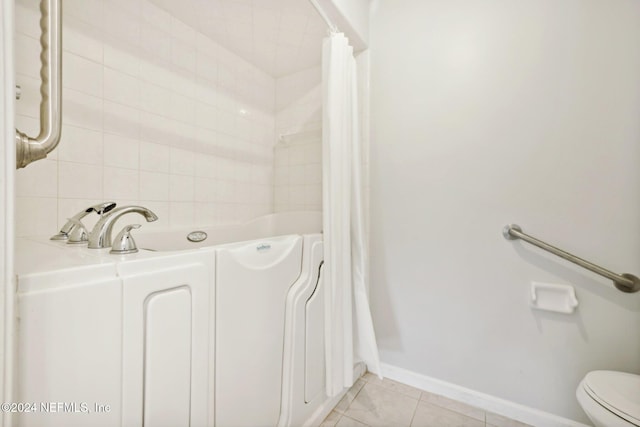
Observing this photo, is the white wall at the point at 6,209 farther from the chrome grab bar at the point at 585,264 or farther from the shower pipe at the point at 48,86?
the chrome grab bar at the point at 585,264

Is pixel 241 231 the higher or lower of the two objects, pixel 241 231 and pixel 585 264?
the higher

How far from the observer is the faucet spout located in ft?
2.45

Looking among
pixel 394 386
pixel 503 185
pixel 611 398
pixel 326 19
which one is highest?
pixel 326 19

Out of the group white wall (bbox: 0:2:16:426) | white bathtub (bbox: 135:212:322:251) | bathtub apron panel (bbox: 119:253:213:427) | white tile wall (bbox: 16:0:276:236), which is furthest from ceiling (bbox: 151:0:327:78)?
bathtub apron panel (bbox: 119:253:213:427)

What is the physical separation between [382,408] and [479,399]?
0.50 metres

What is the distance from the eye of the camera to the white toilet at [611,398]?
0.80 metres

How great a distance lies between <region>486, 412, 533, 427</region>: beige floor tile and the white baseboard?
0.02m

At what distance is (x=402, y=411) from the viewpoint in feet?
4.19

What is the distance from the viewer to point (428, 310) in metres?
1.45

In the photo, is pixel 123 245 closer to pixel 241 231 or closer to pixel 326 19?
pixel 241 231

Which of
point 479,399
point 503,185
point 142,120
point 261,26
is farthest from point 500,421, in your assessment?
point 261,26

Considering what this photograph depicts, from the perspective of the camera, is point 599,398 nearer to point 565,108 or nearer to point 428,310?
point 428,310

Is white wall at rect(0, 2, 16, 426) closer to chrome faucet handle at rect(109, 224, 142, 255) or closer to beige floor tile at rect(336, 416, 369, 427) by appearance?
chrome faucet handle at rect(109, 224, 142, 255)

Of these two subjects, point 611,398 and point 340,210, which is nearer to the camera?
point 611,398
